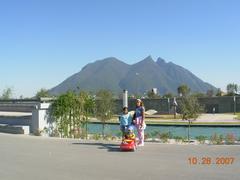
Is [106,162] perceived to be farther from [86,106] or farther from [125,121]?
[86,106]

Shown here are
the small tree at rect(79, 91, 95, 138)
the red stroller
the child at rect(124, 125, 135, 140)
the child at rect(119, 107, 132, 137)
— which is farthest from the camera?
the small tree at rect(79, 91, 95, 138)

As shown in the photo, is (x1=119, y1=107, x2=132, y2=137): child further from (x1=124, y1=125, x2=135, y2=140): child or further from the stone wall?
the stone wall

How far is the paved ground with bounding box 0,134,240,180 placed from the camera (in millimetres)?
10594

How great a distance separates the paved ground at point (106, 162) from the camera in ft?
34.8

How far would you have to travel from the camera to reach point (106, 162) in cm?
1246

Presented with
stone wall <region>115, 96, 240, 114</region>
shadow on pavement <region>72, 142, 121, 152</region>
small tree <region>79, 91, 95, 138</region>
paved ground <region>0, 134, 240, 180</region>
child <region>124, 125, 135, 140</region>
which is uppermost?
stone wall <region>115, 96, 240, 114</region>

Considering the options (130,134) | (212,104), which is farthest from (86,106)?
(212,104)

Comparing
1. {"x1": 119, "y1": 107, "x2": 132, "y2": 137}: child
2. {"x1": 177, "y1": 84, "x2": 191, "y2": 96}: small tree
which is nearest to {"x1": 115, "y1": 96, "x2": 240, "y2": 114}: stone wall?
{"x1": 177, "y1": 84, "x2": 191, "y2": 96}: small tree

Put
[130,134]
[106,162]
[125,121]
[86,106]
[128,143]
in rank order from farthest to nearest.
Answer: [86,106] → [125,121] → [130,134] → [128,143] → [106,162]

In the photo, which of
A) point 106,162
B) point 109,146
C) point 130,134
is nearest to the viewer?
point 106,162

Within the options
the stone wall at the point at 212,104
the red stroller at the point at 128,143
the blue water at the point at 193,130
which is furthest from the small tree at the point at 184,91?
the red stroller at the point at 128,143

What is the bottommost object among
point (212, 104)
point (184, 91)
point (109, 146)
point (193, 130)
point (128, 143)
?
point (109, 146)

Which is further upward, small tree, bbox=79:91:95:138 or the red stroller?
small tree, bbox=79:91:95:138

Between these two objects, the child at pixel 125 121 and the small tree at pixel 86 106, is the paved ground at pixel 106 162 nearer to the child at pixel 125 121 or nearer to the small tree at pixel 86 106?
the child at pixel 125 121
